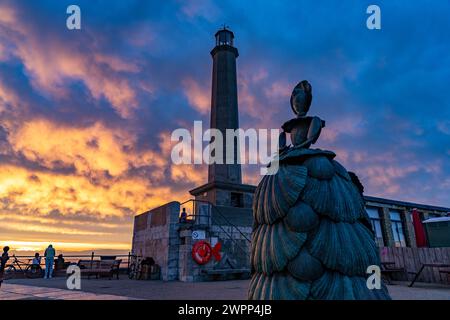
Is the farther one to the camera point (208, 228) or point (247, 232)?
point (247, 232)

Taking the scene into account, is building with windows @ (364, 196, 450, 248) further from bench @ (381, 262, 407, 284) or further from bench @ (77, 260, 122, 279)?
bench @ (77, 260, 122, 279)

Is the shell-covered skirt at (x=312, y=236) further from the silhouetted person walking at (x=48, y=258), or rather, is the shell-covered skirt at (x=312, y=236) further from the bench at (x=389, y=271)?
the silhouetted person walking at (x=48, y=258)

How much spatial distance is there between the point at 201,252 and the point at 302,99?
11387 mm

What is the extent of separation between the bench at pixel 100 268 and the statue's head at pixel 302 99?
47.1 ft

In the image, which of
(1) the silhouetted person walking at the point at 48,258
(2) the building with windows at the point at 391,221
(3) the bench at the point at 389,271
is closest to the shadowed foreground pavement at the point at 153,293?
(3) the bench at the point at 389,271

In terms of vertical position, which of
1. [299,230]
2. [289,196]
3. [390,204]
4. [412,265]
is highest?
[390,204]

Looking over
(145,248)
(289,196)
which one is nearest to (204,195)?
(145,248)

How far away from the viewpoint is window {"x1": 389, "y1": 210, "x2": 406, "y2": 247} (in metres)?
26.0

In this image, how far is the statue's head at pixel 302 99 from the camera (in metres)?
4.68

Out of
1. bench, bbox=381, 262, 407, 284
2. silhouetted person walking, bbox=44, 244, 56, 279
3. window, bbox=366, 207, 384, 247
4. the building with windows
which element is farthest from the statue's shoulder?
window, bbox=366, 207, 384, 247

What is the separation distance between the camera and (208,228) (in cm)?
1526

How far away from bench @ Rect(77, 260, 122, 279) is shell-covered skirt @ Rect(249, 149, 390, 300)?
1392 centimetres
